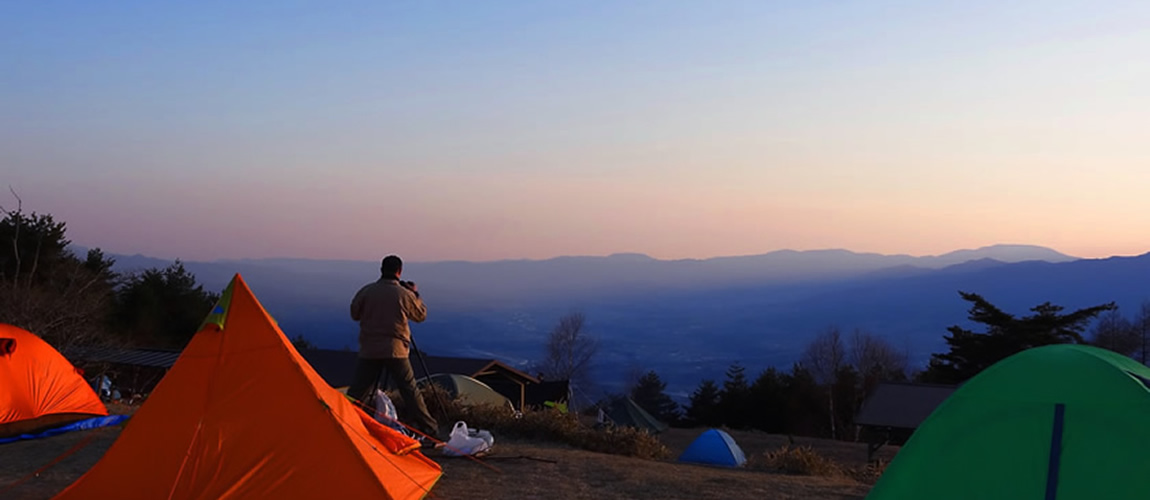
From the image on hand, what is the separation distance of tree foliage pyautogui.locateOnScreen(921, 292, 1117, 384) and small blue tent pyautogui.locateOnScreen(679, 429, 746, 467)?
74.5ft

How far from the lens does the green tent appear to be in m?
4.78

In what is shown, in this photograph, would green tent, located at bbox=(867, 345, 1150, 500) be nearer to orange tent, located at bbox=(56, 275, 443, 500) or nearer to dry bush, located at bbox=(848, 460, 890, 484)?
orange tent, located at bbox=(56, 275, 443, 500)

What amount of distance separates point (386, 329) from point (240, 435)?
2.86 meters

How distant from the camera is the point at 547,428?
12328 mm

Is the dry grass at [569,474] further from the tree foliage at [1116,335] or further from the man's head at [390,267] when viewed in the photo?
the tree foliage at [1116,335]

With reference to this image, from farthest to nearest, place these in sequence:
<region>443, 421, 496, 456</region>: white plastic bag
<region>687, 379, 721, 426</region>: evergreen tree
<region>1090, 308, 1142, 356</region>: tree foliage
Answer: <region>1090, 308, 1142, 356</region>: tree foliage < <region>687, 379, 721, 426</region>: evergreen tree < <region>443, 421, 496, 456</region>: white plastic bag

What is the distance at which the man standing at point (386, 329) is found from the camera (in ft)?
30.4

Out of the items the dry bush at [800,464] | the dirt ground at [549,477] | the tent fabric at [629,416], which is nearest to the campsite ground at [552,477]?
the dirt ground at [549,477]

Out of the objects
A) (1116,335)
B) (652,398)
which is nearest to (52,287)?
(652,398)

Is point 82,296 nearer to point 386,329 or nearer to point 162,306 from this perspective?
point 162,306

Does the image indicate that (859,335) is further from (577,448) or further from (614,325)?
(614,325)

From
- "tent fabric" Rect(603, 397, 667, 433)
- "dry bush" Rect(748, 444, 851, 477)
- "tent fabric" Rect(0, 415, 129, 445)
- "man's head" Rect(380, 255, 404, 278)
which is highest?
"man's head" Rect(380, 255, 404, 278)

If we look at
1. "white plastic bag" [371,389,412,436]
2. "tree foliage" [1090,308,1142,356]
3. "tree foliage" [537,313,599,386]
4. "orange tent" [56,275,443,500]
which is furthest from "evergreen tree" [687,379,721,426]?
"orange tent" [56,275,443,500]

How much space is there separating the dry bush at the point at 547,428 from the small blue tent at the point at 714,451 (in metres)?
10.3
